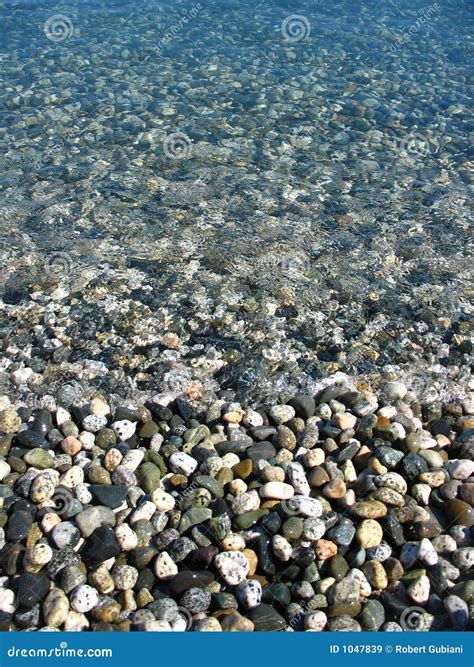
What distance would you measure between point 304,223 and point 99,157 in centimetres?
298

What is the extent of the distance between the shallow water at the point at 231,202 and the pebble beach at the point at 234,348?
0.04 meters

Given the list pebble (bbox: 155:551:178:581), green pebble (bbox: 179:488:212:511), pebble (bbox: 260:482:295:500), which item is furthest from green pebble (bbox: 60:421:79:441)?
pebble (bbox: 260:482:295:500)

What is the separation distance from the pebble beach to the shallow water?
0.04 m

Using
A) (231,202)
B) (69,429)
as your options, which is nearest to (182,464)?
(69,429)

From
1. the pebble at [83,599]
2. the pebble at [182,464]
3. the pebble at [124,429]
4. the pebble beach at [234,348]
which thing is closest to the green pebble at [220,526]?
the pebble beach at [234,348]

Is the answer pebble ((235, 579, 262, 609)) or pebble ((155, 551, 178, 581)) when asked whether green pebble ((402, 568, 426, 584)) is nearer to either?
pebble ((235, 579, 262, 609))

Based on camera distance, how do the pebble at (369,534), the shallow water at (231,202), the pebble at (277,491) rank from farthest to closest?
the shallow water at (231,202)
the pebble at (277,491)
the pebble at (369,534)

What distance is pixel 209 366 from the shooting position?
5430mm

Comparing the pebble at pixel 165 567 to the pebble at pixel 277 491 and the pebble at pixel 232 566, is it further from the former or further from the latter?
the pebble at pixel 277 491

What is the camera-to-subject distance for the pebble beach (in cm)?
373

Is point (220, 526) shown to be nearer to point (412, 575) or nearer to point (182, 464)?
point (182, 464)

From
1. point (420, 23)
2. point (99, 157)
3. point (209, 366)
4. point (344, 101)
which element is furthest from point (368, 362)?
point (420, 23)

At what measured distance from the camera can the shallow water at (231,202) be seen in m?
5.65

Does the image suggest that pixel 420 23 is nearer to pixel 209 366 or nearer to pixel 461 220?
pixel 461 220
